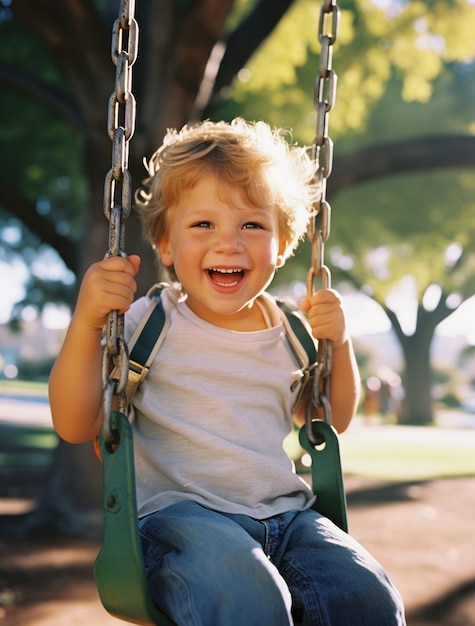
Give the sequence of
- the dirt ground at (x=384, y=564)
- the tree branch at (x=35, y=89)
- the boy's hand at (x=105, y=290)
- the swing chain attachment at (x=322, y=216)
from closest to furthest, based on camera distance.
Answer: the boy's hand at (x=105, y=290) → the swing chain attachment at (x=322, y=216) → the dirt ground at (x=384, y=564) → the tree branch at (x=35, y=89)

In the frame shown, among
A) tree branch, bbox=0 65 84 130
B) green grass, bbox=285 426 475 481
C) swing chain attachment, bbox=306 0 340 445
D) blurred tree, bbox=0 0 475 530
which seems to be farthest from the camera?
green grass, bbox=285 426 475 481

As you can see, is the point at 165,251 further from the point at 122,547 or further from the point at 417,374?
the point at 417,374

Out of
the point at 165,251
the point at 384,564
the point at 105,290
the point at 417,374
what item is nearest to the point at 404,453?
the point at 384,564

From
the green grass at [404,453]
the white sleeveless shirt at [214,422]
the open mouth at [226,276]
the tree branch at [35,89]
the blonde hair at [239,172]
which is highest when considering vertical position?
the tree branch at [35,89]

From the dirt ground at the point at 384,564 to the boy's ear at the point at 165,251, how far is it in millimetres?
2608

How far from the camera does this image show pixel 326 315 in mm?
2279

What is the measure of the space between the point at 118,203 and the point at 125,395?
0.45 meters

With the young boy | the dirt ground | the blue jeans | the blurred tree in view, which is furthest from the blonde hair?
the blurred tree

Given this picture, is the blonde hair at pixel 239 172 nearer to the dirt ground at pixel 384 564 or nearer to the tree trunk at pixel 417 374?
the dirt ground at pixel 384 564

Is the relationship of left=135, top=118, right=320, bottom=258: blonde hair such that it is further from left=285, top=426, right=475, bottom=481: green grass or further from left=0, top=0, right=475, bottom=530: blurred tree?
left=285, top=426, right=475, bottom=481: green grass

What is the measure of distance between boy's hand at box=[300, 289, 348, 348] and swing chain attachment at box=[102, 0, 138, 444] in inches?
22.6

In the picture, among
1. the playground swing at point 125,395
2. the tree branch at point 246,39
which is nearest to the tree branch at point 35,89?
the tree branch at point 246,39

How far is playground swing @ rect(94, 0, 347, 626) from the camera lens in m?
1.74

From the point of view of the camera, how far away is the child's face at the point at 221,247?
6.92ft
